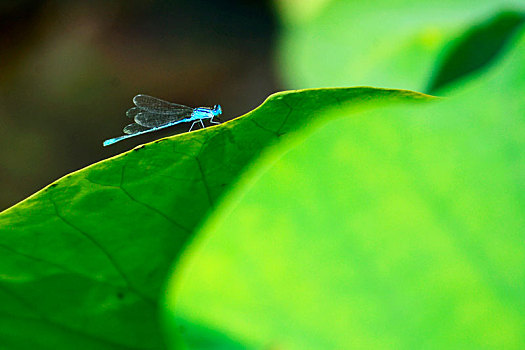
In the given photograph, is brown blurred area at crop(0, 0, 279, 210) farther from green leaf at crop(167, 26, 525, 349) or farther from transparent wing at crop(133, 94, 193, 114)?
green leaf at crop(167, 26, 525, 349)

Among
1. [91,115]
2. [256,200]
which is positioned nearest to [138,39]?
[91,115]

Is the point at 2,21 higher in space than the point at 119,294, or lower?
higher

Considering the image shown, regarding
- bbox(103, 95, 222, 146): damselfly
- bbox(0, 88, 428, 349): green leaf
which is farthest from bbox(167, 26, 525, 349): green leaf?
bbox(103, 95, 222, 146): damselfly

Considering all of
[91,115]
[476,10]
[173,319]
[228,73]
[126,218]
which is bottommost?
[173,319]

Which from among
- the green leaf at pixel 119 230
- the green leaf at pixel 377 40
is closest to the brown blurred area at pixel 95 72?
the green leaf at pixel 377 40

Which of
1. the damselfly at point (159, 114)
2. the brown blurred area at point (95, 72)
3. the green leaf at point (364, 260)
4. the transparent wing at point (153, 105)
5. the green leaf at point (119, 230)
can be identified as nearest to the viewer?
the green leaf at point (364, 260)

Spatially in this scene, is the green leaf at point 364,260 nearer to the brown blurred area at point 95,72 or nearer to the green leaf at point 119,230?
the green leaf at point 119,230

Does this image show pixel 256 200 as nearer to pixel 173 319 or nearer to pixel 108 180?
pixel 173 319

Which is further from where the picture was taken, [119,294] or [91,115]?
[91,115]
